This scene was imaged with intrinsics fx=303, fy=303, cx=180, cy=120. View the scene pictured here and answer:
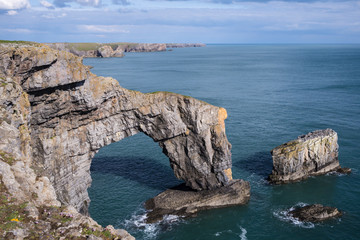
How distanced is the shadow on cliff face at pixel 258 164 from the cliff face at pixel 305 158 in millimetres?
3785

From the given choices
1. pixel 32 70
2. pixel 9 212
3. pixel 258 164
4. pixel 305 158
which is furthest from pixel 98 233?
pixel 258 164

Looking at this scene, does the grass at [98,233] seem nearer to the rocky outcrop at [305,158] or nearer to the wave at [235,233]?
the wave at [235,233]

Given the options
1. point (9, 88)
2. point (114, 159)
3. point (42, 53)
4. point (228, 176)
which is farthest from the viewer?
point (114, 159)

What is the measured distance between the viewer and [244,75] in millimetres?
175000

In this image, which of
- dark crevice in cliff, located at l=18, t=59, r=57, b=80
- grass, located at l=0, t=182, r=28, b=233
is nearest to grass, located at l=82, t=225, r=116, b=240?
grass, located at l=0, t=182, r=28, b=233

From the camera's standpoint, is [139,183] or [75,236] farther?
[139,183]

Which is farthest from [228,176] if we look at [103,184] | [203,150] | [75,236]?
[75,236]

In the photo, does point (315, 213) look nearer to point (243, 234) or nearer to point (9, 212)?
point (243, 234)

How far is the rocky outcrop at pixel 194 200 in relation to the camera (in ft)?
156

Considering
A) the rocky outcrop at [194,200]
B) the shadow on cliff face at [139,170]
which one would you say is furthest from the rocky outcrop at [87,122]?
the shadow on cliff face at [139,170]

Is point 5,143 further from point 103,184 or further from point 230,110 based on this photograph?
point 230,110

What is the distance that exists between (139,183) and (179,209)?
11704mm

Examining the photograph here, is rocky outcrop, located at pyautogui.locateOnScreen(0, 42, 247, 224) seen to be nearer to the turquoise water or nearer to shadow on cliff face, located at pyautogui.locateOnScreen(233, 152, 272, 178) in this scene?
the turquoise water

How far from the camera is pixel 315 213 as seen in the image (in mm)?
45281
